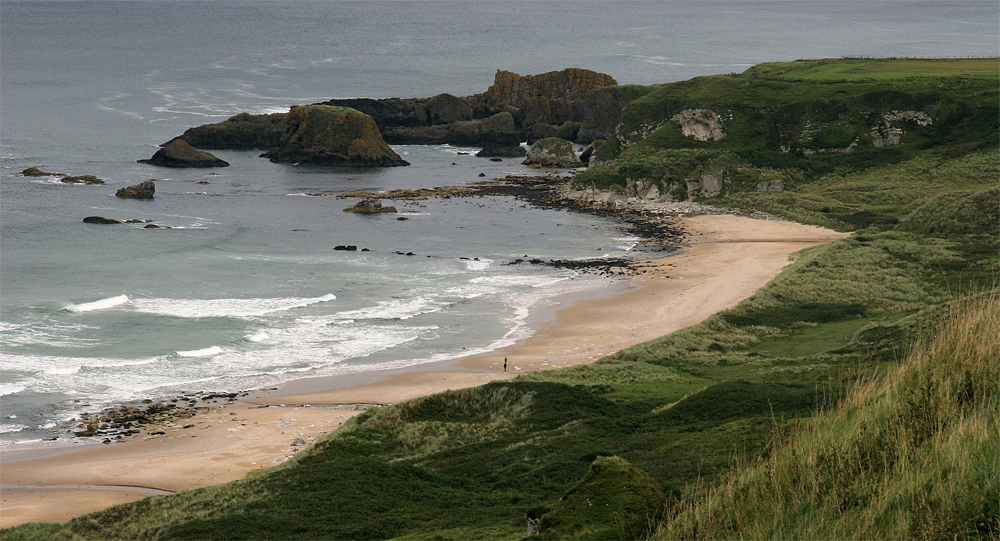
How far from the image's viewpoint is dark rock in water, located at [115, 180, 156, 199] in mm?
85250

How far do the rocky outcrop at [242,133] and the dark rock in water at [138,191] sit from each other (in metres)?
33.6

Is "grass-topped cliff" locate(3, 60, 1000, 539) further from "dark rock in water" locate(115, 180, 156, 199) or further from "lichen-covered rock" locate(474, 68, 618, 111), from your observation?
"lichen-covered rock" locate(474, 68, 618, 111)

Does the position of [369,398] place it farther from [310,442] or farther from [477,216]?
[477,216]

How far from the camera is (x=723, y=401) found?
23.6 m

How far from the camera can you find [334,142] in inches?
4456

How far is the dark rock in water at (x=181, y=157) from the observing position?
4109 inches

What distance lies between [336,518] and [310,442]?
1190cm

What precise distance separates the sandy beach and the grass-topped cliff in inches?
143

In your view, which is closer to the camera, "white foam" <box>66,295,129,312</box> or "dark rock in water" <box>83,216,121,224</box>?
"white foam" <box>66,295,129,312</box>

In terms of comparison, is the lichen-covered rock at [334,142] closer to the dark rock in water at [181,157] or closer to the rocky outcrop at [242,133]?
the rocky outcrop at [242,133]

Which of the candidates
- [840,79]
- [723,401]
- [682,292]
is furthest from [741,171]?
[723,401]

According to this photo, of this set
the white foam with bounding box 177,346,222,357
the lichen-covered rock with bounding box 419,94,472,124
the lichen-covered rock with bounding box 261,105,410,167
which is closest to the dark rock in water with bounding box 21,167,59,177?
the lichen-covered rock with bounding box 261,105,410,167

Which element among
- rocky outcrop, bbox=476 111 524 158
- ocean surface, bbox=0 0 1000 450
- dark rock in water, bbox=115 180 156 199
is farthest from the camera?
rocky outcrop, bbox=476 111 524 158

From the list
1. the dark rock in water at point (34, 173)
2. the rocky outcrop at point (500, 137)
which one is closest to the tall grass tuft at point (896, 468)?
the dark rock in water at point (34, 173)
